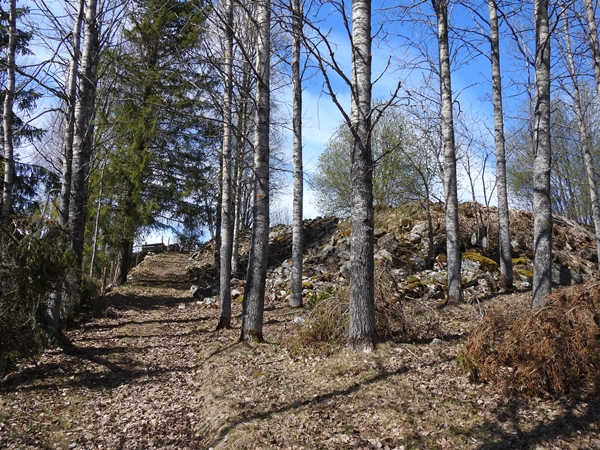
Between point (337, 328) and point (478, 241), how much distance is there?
10125 millimetres

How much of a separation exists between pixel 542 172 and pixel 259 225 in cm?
479

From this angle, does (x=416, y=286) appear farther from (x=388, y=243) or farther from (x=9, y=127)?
(x=9, y=127)

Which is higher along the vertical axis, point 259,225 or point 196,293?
point 259,225

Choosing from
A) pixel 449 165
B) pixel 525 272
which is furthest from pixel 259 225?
pixel 525 272

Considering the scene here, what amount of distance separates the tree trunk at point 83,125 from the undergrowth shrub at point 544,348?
7.07 meters

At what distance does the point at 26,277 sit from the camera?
235 inches

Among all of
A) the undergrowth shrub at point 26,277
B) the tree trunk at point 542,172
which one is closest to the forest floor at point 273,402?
the undergrowth shrub at point 26,277

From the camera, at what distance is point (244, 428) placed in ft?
14.8

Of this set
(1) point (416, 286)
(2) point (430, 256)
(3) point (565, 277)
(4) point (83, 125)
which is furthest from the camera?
(2) point (430, 256)

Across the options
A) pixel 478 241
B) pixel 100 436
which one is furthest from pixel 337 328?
pixel 478 241

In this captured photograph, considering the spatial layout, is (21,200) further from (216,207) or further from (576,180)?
(576,180)

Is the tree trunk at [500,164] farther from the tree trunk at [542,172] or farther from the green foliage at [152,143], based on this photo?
the green foliage at [152,143]

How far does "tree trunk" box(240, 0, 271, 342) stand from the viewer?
24.6ft

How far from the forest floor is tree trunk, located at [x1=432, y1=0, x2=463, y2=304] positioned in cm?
118
